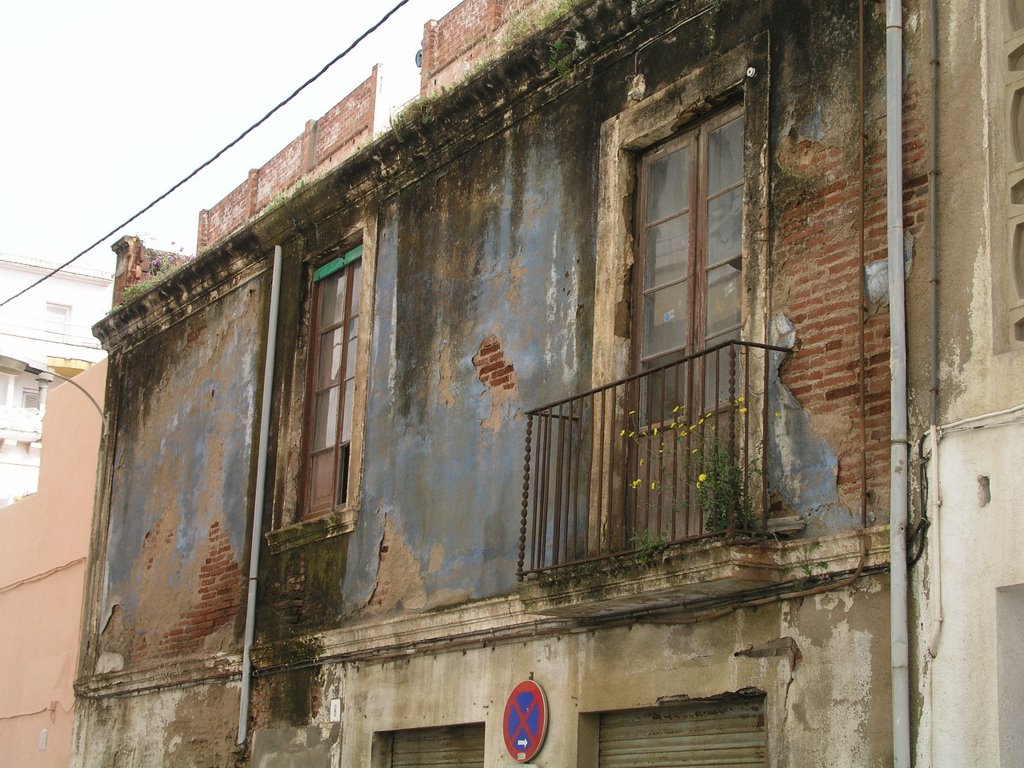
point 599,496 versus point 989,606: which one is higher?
point 599,496

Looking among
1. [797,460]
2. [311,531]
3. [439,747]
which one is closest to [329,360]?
[311,531]

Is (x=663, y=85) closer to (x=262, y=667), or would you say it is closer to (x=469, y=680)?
(x=469, y=680)

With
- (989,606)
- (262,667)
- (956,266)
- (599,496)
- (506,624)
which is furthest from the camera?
(262,667)

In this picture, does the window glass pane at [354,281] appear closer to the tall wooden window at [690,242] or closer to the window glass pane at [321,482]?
the window glass pane at [321,482]

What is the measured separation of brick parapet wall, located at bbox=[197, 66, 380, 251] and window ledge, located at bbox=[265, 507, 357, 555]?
297 cm

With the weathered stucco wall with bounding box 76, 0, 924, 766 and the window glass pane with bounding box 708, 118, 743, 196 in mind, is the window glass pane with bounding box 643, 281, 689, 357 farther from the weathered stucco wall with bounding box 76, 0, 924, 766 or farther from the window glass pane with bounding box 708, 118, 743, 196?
the window glass pane with bounding box 708, 118, 743, 196

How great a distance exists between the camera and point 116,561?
14750 millimetres

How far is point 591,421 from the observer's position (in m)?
9.02

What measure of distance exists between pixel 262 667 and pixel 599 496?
174 inches

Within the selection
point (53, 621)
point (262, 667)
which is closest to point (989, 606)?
point (262, 667)

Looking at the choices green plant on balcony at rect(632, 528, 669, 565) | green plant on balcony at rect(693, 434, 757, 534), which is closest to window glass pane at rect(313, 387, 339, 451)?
green plant on balcony at rect(632, 528, 669, 565)

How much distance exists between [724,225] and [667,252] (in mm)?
482

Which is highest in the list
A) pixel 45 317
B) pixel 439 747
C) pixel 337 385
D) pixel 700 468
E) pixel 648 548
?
pixel 45 317

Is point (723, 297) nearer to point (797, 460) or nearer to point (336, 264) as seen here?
point (797, 460)
